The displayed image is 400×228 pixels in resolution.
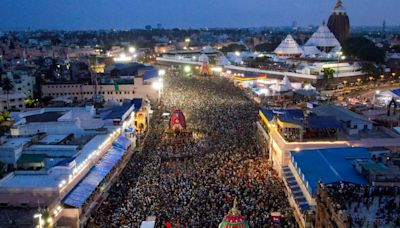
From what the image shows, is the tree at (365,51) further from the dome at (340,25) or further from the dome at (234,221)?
the dome at (234,221)

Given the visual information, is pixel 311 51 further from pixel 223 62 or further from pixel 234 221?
pixel 234 221

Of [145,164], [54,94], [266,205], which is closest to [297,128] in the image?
[266,205]

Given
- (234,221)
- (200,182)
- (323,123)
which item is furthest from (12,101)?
(234,221)

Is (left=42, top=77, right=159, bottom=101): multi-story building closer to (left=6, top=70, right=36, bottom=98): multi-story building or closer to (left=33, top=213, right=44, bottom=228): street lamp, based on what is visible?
(left=6, top=70, right=36, bottom=98): multi-story building

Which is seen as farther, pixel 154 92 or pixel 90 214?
pixel 154 92

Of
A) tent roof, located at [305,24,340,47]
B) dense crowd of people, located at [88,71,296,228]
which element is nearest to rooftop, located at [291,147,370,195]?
dense crowd of people, located at [88,71,296,228]

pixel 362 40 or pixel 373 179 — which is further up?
pixel 362 40

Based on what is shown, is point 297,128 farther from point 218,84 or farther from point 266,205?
point 218,84
